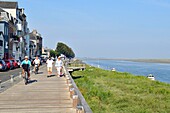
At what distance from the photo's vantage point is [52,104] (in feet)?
43.2

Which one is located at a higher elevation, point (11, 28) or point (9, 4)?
point (9, 4)

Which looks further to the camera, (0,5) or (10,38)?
(0,5)

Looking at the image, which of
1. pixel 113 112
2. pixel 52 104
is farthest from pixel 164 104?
pixel 52 104

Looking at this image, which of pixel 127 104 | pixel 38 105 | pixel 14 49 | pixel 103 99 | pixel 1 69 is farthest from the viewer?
pixel 14 49

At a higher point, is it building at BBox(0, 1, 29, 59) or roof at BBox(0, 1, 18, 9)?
roof at BBox(0, 1, 18, 9)

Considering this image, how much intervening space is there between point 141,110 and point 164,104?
3.05 m

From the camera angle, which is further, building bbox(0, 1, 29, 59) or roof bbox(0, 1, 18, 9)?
roof bbox(0, 1, 18, 9)

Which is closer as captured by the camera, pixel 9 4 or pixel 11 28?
pixel 11 28

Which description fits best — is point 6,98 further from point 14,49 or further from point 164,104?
point 14,49

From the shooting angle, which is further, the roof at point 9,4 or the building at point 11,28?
the roof at point 9,4

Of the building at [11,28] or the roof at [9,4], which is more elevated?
the roof at [9,4]

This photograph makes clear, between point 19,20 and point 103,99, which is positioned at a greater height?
point 19,20

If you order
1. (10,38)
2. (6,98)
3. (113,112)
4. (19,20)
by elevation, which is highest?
(19,20)

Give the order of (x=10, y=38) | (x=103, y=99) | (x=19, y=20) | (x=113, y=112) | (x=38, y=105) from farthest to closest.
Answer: (x=19, y=20) < (x=10, y=38) < (x=103, y=99) < (x=113, y=112) < (x=38, y=105)
